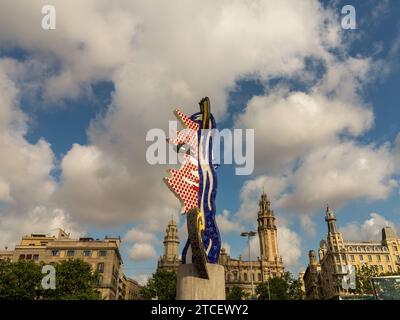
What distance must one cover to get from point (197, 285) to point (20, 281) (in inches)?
1570

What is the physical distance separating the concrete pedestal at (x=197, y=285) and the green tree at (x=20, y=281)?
3823 centimetres

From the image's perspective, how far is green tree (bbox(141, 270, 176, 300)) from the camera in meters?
65.7

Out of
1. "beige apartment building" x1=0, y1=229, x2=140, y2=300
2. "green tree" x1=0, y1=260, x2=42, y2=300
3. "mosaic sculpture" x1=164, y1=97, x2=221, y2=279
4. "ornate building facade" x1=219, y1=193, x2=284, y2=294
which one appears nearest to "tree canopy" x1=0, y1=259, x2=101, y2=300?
"green tree" x1=0, y1=260, x2=42, y2=300

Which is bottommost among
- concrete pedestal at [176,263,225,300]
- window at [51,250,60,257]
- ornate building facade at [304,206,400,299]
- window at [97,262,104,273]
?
concrete pedestal at [176,263,225,300]

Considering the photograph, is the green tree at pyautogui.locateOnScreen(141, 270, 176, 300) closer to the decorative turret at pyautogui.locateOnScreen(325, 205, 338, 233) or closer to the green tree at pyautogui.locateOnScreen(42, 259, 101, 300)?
the green tree at pyautogui.locateOnScreen(42, 259, 101, 300)

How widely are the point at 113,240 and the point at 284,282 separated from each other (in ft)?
131

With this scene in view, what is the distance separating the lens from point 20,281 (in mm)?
44562

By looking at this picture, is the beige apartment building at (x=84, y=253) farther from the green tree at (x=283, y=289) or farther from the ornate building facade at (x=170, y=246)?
the ornate building facade at (x=170, y=246)

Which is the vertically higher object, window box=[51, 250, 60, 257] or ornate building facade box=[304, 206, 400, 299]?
ornate building facade box=[304, 206, 400, 299]

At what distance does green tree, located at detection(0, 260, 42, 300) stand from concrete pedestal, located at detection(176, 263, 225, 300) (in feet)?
125

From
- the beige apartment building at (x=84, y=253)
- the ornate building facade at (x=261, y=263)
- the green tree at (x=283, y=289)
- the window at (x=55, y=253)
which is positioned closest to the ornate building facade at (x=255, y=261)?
the ornate building facade at (x=261, y=263)

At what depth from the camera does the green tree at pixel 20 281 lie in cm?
4359
